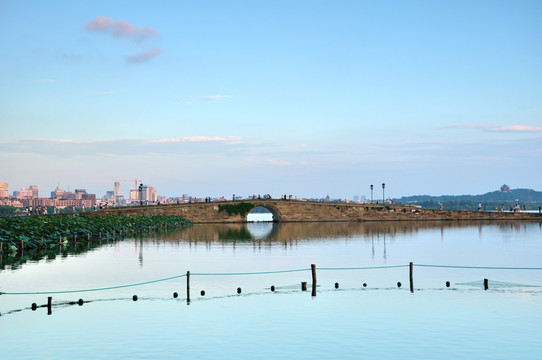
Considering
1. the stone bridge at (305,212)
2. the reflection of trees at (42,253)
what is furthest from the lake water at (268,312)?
the stone bridge at (305,212)

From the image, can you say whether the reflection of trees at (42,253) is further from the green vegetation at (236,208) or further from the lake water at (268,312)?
the green vegetation at (236,208)

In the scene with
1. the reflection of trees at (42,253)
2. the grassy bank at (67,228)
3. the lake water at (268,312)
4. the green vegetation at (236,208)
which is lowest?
the lake water at (268,312)

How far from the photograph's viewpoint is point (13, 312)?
93.0 ft

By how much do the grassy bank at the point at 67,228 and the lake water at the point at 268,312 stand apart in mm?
6634

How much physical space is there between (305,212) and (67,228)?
185ft

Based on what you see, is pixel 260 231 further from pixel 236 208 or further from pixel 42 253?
pixel 42 253

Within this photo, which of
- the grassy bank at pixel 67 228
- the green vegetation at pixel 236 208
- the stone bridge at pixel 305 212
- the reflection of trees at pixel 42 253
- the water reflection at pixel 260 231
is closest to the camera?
the reflection of trees at pixel 42 253

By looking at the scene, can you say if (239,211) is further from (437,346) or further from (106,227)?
(437,346)

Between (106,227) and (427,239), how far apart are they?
38693mm

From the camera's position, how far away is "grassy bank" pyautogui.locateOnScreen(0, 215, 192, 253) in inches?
2219

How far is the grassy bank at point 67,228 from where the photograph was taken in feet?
185

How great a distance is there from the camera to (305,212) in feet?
391

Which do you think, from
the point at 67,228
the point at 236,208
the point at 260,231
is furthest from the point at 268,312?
the point at 236,208

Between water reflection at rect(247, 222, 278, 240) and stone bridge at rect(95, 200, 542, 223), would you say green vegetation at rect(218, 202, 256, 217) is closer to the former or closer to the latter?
stone bridge at rect(95, 200, 542, 223)
